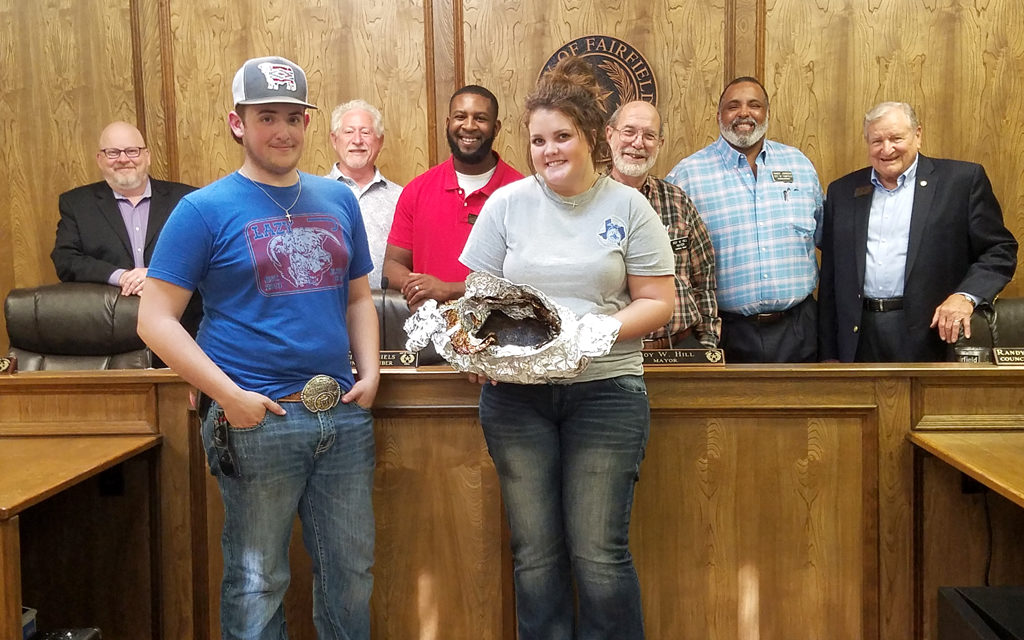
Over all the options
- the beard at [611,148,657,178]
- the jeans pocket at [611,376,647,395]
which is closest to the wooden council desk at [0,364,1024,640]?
the jeans pocket at [611,376,647,395]

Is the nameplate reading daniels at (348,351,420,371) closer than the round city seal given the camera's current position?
Yes

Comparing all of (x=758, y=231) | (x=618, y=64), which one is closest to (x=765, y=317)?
(x=758, y=231)

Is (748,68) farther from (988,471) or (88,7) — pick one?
(88,7)

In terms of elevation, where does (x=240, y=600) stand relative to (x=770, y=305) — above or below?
below

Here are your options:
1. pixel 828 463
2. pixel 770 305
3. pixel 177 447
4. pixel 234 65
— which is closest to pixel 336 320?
pixel 177 447

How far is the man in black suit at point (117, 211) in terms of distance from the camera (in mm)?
3695

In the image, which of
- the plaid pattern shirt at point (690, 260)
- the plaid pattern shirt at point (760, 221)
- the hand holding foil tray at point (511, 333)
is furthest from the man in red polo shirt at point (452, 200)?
the hand holding foil tray at point (511, 333)

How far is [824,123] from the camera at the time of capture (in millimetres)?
4203

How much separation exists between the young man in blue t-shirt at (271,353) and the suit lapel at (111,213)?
7.01 ft

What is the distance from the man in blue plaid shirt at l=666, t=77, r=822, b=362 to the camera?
3.09m

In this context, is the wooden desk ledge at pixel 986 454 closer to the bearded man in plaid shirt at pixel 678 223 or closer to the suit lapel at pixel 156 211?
the bearded man in plaid shirt at pixel 678 223

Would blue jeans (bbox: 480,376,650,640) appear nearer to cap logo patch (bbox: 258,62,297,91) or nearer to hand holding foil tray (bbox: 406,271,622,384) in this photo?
hand holding foil tray (bbox: 406,271,622,384)

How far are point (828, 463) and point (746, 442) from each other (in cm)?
23

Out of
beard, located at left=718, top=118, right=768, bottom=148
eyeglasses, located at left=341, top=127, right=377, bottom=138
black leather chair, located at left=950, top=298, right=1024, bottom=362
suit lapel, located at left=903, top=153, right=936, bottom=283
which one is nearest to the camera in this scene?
black leather chair, located at left=950, top=298, right=1024, bottom=362
